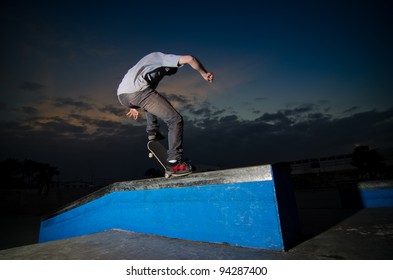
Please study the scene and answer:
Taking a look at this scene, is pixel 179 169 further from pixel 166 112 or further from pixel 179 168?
pixel 166 112

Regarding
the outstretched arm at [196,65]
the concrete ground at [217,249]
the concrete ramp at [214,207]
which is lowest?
the concrete ground at [217,249]

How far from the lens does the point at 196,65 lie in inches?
112

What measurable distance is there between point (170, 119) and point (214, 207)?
1485 mm

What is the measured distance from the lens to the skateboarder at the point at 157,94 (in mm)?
3037

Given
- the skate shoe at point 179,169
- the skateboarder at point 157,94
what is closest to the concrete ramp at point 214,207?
the skate shoe at point 179,169

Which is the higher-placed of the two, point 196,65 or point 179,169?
Result: point 196,65

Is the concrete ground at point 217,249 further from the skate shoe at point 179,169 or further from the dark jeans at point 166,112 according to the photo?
the dark jeans at point 166,112

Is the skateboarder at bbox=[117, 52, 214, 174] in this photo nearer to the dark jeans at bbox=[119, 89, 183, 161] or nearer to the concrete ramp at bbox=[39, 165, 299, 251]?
the dark jeans at bbox=[119, 89, 183, 161]

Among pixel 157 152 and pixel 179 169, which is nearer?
pixel 179 169

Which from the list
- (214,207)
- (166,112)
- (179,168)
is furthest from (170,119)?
(214,207)

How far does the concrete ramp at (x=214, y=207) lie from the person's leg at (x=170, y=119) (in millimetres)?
505

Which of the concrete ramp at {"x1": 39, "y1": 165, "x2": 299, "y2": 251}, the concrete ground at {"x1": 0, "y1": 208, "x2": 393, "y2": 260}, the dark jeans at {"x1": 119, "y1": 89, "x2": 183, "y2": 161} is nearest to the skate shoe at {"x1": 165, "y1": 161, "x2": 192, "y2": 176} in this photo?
the dark jeans at {"x1": 119, "y1": 89, "x2": 183, "y2": 161}
